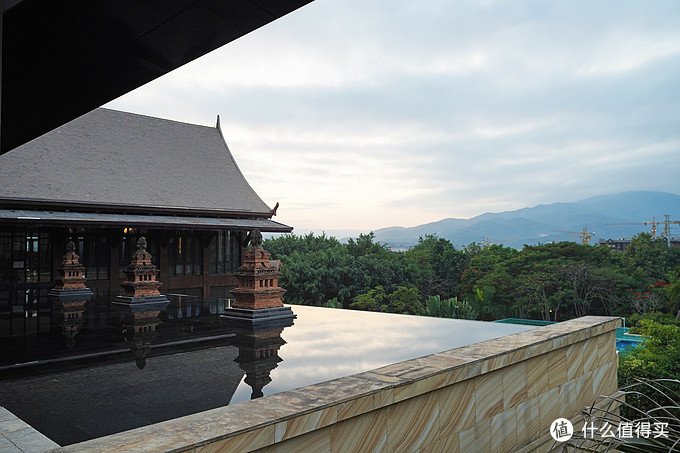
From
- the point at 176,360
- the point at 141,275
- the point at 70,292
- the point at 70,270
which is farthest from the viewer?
the point at 70,270

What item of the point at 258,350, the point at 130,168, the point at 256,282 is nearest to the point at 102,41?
the point at 258,350

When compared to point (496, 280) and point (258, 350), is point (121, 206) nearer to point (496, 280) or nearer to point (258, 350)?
point (258, 350)

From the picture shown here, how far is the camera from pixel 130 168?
1864cm

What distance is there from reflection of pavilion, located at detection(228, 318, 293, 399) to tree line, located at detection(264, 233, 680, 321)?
15.3 m

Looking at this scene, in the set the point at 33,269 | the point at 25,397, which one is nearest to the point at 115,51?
the point at 25,397

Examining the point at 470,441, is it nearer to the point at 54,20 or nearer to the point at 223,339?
the point at 223,339

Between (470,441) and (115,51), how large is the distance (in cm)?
418

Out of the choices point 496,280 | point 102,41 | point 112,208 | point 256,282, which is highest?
point 112,208

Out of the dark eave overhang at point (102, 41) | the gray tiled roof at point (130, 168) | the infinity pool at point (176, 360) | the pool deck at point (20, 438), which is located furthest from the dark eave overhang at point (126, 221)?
the pool deck at point (20, 438)

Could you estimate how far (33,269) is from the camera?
15.6 m

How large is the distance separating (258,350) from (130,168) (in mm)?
15608

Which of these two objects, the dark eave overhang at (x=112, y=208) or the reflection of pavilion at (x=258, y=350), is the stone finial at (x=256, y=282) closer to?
the reflection of pavilion at (x=258, y=350)

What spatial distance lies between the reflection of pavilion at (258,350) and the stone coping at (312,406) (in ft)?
2.00

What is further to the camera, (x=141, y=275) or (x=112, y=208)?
(x=112, y=208)
